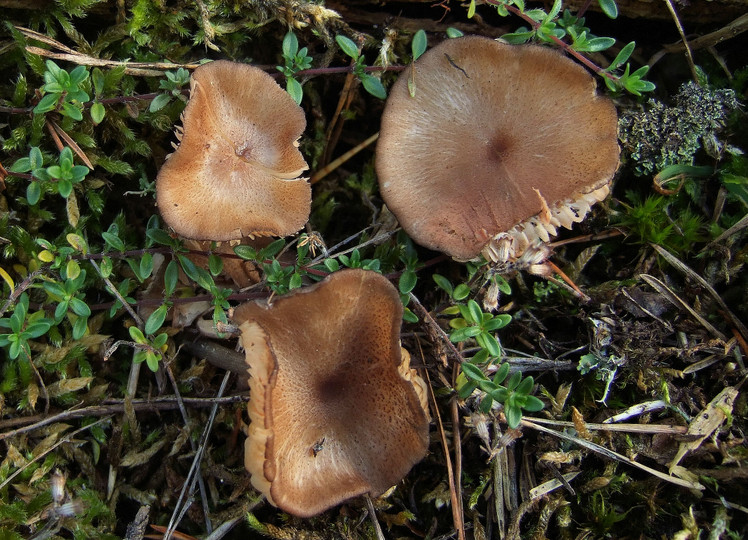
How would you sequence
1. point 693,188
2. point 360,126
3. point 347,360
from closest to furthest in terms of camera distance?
point 347,360 < point 693,188 < point 360,126

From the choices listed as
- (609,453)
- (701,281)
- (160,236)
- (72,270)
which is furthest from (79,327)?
(701,281)

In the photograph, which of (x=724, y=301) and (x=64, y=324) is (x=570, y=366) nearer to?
(x=724, y=301)

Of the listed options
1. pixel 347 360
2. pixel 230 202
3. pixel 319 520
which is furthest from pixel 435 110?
pixel 319 520

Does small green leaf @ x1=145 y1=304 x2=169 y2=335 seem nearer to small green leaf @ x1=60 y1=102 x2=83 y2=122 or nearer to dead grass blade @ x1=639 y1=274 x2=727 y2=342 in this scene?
small green leaf @ x1=60 y1=102 x2=83 y2=122

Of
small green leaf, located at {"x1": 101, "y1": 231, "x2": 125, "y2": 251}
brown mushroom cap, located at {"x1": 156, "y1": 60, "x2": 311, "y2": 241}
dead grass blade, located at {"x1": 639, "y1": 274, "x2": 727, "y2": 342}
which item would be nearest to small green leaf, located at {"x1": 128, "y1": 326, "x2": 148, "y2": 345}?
small green leaf, located at {"x1": 101, "y1": 231, "x2": 125, "y2": 251}

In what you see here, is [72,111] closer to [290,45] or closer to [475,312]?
[290,45]

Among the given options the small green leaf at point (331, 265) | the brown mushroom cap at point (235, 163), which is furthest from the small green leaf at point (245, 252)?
the small green leaf at point (331, 265)
